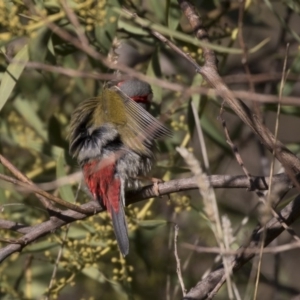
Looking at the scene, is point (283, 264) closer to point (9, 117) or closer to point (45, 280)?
point (45, 280)

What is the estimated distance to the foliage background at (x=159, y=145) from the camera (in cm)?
356

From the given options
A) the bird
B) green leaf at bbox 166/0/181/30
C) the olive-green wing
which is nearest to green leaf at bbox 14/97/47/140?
the bird

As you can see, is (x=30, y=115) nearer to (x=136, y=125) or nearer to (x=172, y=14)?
(x=136, y=125)

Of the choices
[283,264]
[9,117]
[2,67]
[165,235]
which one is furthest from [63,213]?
[283,264]

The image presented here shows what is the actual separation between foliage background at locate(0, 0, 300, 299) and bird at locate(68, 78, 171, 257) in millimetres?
136

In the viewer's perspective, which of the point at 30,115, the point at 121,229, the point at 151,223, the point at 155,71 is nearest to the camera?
the point at 121,229

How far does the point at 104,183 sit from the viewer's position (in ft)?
11.3

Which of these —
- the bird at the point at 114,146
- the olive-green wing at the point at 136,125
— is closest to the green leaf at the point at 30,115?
the bird at the point at 114,146

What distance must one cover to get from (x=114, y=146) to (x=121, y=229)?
41 centimetres

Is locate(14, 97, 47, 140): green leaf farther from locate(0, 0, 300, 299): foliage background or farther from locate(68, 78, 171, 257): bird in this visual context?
locate(68, 78, 171, 257): bird

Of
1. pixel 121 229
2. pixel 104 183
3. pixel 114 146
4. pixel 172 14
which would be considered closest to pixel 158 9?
pixel 172 14

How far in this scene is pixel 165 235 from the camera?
497cm

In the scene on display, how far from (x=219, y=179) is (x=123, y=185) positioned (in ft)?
2.35

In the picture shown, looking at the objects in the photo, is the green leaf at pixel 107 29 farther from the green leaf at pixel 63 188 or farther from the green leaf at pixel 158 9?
the green leaf at pixel 63 188
